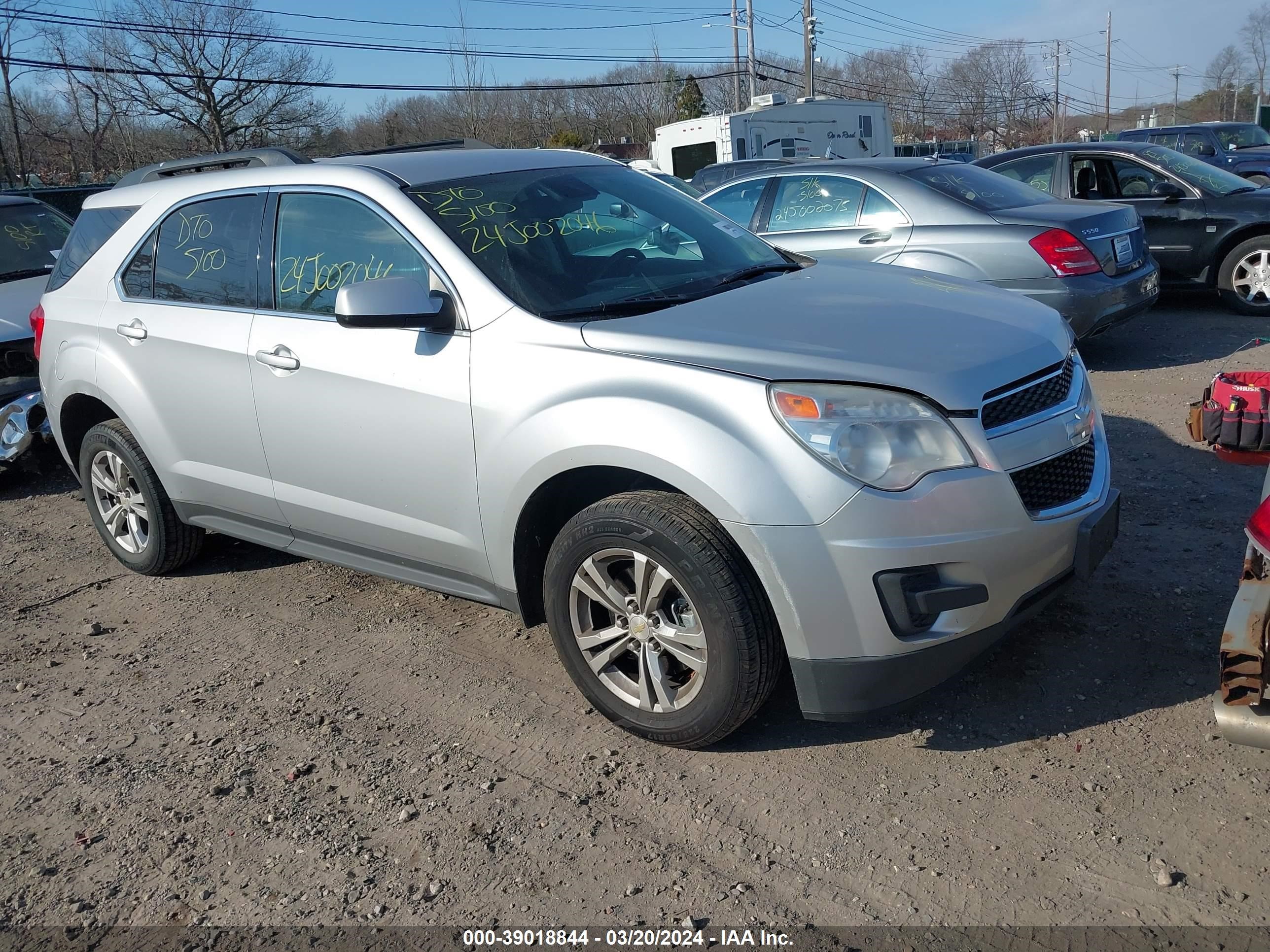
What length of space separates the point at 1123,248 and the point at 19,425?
7592mm

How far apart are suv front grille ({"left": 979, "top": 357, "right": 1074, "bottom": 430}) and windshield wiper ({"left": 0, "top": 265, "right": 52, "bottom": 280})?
7354mm

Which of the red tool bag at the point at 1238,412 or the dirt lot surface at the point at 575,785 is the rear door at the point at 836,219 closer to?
the red tool bag at the point at 1238,412

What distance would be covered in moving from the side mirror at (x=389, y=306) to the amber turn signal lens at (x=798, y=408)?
1.25m

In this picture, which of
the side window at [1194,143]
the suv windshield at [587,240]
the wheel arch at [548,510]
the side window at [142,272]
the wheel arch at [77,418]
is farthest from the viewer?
the side window at [1194,143]

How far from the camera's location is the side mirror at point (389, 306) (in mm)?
3359

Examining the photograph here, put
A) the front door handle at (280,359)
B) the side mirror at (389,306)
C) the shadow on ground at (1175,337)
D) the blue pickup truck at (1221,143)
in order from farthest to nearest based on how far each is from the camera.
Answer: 1. the blue pickup truck at (1221,143)
2. the shadow on ground at (1175,337)
3. the front door handle at (280,359)
4. the side mirror at (389,306)

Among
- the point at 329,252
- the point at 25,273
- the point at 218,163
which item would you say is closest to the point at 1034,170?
the point at 218,163

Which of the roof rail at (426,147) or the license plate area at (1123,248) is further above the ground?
the roof rail at (426,147)

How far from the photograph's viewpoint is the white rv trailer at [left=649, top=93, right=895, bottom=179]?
22516 millimetres

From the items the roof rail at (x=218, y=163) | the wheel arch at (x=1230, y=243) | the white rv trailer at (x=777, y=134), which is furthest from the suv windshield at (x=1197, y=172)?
the white rv trailer at (x=777, y=134)

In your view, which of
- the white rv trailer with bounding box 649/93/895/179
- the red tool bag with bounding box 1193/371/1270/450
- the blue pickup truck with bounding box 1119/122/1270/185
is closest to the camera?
the red tool bag with bounding box 1193/371/1270/450

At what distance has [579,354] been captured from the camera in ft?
10.5

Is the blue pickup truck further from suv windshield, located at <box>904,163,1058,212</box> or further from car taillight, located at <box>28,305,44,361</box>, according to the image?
car taillight, located at <box>28,305,44,361</box>

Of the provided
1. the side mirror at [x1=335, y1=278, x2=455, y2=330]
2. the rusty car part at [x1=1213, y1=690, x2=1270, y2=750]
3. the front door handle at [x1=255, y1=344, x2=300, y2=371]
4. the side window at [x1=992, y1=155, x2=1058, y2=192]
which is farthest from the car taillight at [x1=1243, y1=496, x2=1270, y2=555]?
the side window at [x1=992, y1=155, x2=1058, y2=192]
